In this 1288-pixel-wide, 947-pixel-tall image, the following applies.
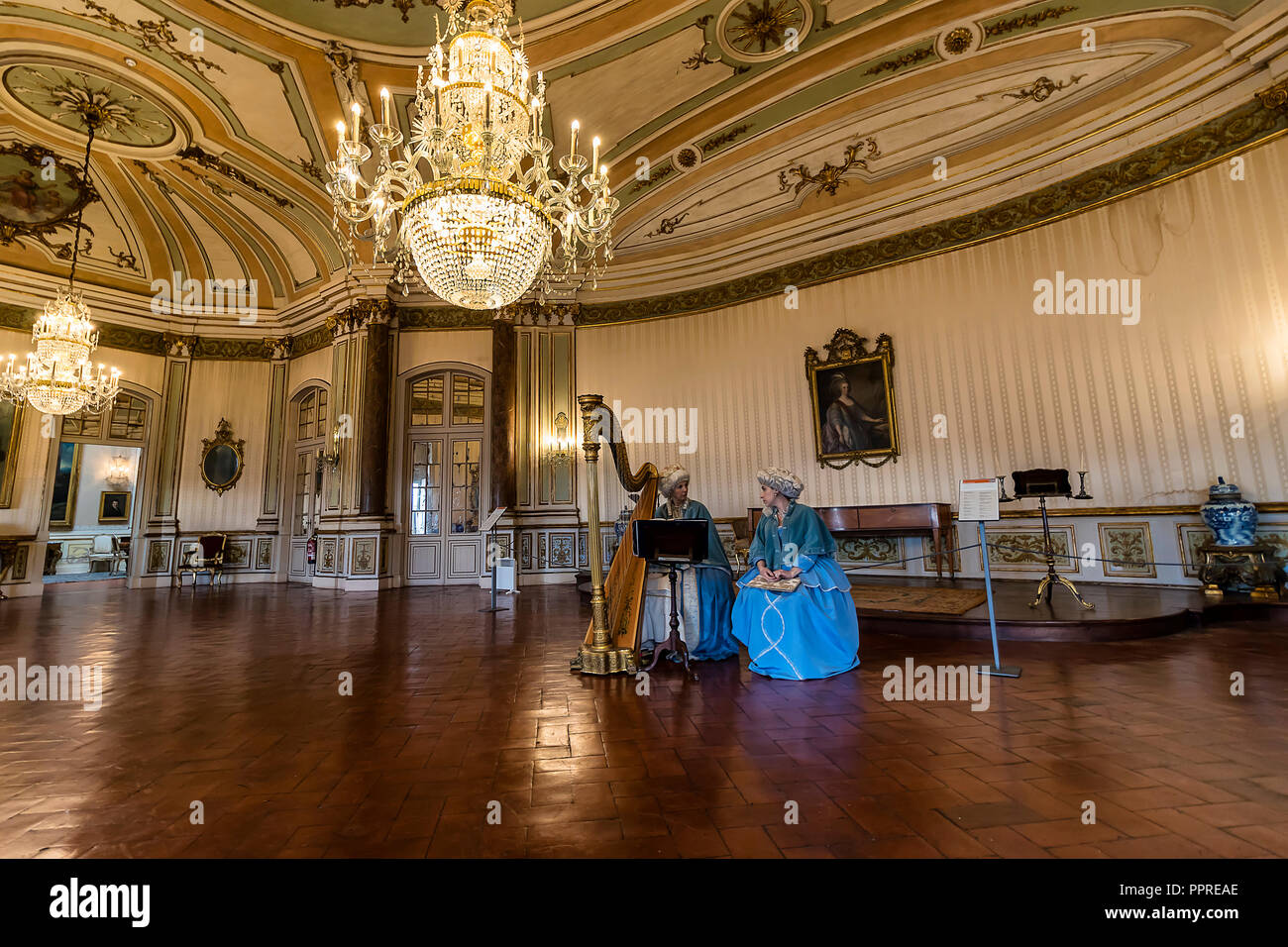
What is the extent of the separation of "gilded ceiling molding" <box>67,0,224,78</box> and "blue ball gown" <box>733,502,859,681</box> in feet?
29.0

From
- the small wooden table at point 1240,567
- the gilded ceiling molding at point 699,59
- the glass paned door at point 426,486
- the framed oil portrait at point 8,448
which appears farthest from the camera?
the glass paned door at point 426,486

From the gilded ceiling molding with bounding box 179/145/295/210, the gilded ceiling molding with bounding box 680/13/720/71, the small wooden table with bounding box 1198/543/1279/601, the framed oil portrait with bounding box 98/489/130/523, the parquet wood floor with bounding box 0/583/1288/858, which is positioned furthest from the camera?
the framed oil portrait with bounding box 98/489/130/523

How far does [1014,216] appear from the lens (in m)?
6.96

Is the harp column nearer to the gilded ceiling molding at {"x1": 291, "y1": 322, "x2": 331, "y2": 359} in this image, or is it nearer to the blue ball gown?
the blue ball gown

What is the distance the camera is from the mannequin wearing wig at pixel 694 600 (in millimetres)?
3652

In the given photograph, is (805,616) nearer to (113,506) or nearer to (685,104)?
(685,104)

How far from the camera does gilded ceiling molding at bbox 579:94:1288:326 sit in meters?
5.49

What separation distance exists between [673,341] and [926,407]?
407 cm

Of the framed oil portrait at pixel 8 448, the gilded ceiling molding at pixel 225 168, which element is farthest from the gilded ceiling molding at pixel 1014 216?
the framed oil portrait at pixel 8 448

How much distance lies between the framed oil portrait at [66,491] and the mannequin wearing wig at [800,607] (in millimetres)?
16838

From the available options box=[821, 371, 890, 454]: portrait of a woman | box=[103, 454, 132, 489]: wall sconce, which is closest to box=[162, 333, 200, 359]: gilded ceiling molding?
box=[103, 454, 132, 489]: wall sconce

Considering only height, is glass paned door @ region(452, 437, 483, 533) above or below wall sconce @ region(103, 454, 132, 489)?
below

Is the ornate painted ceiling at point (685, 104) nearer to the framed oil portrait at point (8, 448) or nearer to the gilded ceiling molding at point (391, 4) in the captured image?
the gilded ceiling molding at point (391, 4)
